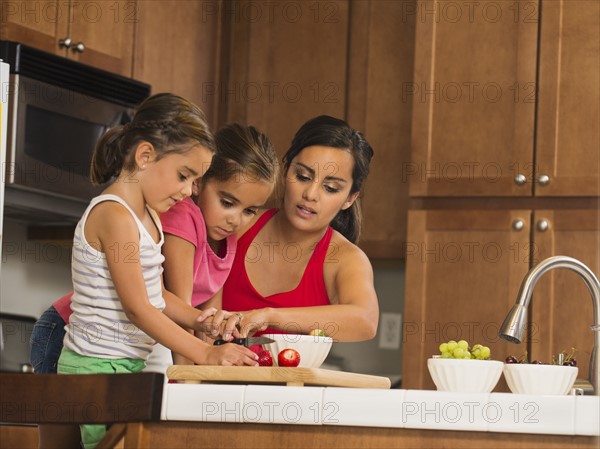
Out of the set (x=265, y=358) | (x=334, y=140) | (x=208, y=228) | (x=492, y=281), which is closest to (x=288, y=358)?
Result: (x=265, y=358)

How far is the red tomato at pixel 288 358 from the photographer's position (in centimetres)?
147

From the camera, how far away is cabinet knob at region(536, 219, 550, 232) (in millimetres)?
2760

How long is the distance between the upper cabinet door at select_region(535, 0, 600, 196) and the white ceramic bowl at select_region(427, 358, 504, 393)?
1481mm

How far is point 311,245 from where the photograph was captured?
2.06 metres

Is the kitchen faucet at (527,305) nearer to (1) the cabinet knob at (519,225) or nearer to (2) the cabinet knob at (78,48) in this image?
(1) the cabinet knob at (519,225)

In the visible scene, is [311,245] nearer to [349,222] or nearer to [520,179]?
[349,222]

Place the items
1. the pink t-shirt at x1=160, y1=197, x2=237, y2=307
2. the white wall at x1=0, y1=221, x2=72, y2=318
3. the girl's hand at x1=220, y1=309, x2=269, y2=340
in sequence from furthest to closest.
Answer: the white wall at x1=0, y1=221, x2=72, y2=318
the pink t-shirt at x1=160, y1=197, x2=237, y2=307
the girl's hand at x1=220, y1=309, x2=269, y2=340

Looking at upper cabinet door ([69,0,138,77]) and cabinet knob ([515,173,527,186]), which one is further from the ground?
upper cabinet door ([69,0,138,77])

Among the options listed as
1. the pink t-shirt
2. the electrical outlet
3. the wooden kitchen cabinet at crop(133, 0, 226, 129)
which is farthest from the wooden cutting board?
the electrical outlet

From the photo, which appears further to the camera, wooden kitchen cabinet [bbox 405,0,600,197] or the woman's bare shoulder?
wooden kitchen cabinet [bbox 405,0,600,197]

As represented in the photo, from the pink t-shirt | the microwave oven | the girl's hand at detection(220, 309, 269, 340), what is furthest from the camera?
the microwave oven

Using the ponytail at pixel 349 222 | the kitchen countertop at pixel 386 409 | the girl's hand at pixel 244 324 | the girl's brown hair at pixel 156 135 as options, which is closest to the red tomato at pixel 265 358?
the girl's hand at pixel 244 324

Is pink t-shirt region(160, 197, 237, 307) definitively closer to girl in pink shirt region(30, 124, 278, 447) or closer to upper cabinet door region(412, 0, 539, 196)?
girl in pink shirt region(30, 124, 278, 447)

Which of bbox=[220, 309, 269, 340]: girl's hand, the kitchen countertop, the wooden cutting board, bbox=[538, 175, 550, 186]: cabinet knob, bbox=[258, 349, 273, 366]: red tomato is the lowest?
the kitchen countertop
